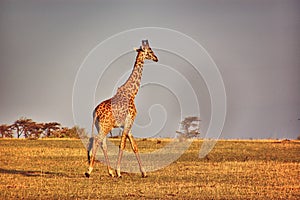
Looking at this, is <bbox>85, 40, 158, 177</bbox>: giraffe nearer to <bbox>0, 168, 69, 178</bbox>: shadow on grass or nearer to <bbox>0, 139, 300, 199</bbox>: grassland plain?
<bbox>0, 139, 300, 199</bbox>: grassland plain

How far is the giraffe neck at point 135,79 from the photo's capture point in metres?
21.3

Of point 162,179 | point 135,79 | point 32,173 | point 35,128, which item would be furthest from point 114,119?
point 35,128

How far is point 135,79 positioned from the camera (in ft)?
70.4

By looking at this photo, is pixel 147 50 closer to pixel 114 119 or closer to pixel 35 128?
pixel 114 119

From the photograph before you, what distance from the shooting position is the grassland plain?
1630 cm

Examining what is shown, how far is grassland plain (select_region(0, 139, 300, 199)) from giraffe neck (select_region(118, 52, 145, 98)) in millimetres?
2597

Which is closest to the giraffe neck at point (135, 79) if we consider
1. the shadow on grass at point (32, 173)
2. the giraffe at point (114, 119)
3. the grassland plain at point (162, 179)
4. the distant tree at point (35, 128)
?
the giraffe at point (114, 119)

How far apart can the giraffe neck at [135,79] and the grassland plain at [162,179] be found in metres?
2.60

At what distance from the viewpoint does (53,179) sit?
19203 mm

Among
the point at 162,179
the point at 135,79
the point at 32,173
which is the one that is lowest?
the point at 162,179

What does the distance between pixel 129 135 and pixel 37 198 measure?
5.78 metres

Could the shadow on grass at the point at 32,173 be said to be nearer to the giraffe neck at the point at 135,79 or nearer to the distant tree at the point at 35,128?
the giraffe neck at the point at 135,79

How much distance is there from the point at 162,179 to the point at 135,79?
3.56 m

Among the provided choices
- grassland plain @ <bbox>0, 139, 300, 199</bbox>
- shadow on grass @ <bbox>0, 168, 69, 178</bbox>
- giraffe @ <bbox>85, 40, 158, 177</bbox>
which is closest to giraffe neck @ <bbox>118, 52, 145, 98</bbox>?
giraffe @ <bbox>85, 40, 158, 177</bbox>
